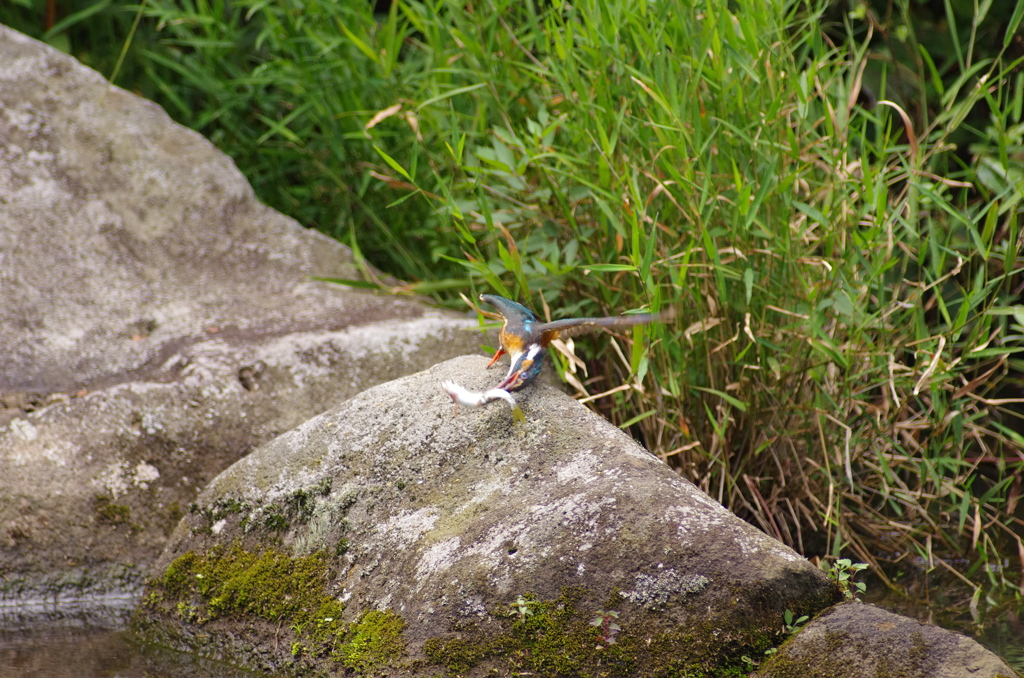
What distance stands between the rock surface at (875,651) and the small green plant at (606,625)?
25 cm

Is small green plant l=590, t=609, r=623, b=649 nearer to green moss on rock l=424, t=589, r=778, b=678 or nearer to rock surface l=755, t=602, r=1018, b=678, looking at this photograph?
green moss on rock l=424, t=589, r=778, b=678

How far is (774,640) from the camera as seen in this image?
5.41 feet

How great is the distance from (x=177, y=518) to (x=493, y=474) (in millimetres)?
952

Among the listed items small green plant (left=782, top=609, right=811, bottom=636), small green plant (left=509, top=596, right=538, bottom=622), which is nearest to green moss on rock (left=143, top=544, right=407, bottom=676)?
small green plant (left=509, top=596, right=538, bottom=622)

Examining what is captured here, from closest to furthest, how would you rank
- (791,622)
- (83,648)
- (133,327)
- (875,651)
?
(875,651), (791,622), (83,648), (133,327)

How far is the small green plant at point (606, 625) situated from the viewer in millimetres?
1654

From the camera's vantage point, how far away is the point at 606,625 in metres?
1.66

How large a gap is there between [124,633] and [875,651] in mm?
1570

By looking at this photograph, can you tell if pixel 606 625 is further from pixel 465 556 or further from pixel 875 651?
pixel 875 651

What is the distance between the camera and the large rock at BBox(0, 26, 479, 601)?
230 cm

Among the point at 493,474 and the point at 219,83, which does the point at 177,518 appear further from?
the point at 219,83

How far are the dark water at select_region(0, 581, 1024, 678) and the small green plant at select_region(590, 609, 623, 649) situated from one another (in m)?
0.73

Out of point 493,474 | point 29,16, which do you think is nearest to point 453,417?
point 493,474

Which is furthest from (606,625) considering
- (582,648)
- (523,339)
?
(523,339)
